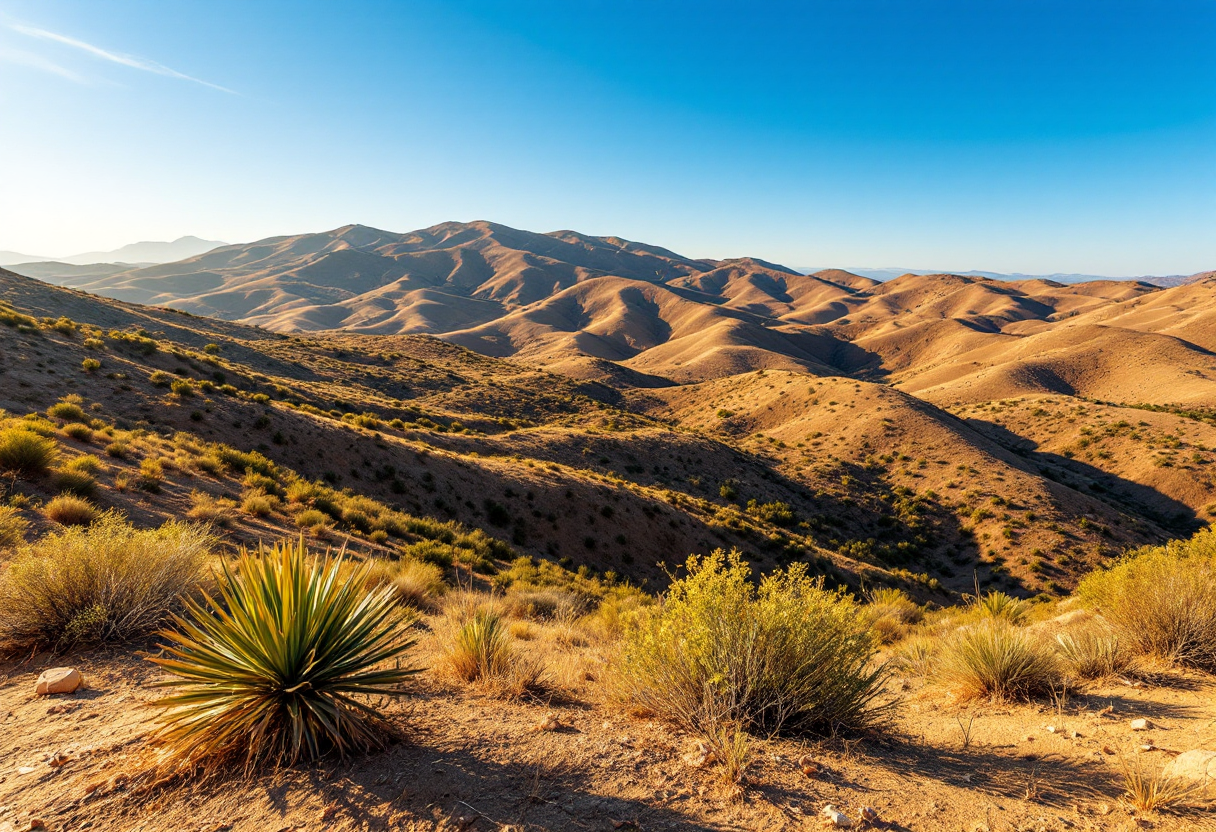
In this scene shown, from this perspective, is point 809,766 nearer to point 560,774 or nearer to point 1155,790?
point 560,774

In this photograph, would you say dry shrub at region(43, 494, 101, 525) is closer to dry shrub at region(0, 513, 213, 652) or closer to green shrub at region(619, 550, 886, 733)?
dry shrub at region(0, 513, 213, 652)

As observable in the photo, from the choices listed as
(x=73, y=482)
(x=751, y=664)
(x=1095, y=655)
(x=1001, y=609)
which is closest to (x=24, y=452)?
(x=73, y=482)

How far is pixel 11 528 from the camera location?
6254mm

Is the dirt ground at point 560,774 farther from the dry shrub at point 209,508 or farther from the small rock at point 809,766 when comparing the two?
the dry shrub at point 209,508

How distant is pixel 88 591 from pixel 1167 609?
11.4 metres

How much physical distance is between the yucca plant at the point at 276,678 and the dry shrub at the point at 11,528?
4835mm

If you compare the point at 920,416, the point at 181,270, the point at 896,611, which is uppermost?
the point at 181,270

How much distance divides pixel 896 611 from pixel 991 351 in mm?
88422

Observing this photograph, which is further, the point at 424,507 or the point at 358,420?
the point at 358,420

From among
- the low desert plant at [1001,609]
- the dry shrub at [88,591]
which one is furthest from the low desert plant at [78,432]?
the low desert plant at [1001,609]

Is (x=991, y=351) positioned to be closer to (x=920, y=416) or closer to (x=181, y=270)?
(x=920, y=416)

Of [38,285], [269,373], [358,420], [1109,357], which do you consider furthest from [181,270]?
[1109,357]

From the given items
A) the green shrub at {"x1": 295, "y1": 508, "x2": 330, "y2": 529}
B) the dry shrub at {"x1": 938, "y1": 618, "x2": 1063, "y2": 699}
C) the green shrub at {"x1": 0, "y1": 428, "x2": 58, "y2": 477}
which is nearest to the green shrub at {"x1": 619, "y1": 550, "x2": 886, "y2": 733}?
the dry shrub at {"x1": 938, "y1": 618, "x2": 1063, "y2": 699}

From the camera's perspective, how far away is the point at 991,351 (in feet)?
265
